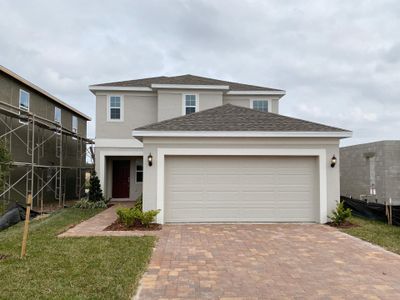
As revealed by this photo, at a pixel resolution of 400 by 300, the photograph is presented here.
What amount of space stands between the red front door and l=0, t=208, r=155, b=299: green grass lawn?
958cm

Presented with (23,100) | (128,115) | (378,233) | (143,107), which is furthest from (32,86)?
(378,233)

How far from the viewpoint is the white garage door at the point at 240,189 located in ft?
35.1

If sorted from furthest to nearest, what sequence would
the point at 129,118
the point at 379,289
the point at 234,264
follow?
1. the point at 129,118
2. the point at 234,264
3. the point at 379,289

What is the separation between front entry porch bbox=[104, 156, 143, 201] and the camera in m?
18.4

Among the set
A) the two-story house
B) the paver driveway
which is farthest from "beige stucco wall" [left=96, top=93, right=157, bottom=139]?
the paver driveway

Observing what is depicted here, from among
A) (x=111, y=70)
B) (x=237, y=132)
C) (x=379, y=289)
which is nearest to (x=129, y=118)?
(x=111, y=70)

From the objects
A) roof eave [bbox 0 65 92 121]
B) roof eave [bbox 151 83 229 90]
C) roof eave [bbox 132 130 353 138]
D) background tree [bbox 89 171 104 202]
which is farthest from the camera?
roof eave [bbox 151 83 229 90]

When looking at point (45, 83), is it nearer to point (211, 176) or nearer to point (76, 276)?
point (211, 176)

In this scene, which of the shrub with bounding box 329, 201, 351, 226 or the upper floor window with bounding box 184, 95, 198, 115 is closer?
the shrub with bounding box 329, 201, 351, 226

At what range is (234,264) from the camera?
6195 millimetres

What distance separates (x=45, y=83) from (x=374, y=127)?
2292cm

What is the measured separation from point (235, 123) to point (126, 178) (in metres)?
9.53

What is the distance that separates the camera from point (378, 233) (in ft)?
29.8

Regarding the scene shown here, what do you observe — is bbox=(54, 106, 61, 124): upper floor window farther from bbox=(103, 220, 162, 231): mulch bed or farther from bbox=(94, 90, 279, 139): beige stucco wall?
bbox=(103, 220, 162, 231): mulch bed
